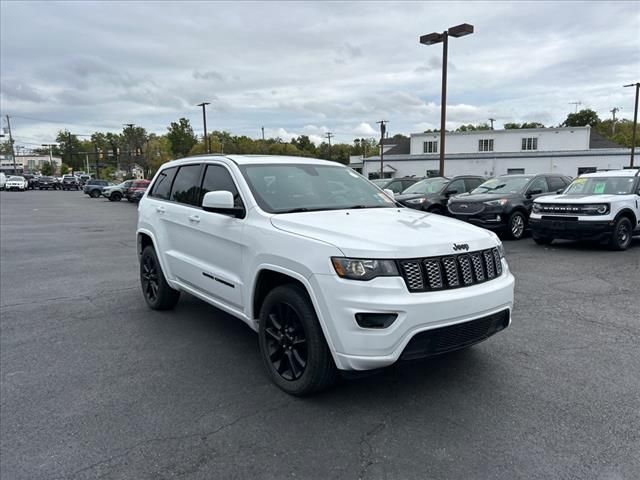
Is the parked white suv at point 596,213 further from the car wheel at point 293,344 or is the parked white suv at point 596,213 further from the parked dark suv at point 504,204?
the car wheel at point 293,344

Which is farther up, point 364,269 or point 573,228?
point 364,269

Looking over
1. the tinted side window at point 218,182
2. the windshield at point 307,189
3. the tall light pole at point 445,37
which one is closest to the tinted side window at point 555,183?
the tall light pole at point 445,37

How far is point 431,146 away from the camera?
5669 cm

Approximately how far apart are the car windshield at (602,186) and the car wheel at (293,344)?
9484 mm

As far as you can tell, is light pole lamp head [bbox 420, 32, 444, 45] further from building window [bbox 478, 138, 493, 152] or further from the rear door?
building window [bbox 478, 138, 493, 152]

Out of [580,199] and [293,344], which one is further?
[580,199]

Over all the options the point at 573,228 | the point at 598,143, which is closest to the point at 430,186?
the point at 573,228

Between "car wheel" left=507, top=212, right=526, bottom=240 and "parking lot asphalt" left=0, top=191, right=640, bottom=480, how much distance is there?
5755 mm

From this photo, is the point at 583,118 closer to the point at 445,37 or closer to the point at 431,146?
the point at 431,146

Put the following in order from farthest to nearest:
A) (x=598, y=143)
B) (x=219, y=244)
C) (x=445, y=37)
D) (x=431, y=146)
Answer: (x=431, y=146), (x=598, y=143), (x=445, y=37), (x=219, y=244)

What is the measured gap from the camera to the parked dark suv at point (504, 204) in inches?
449

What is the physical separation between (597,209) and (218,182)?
8316 millimetres

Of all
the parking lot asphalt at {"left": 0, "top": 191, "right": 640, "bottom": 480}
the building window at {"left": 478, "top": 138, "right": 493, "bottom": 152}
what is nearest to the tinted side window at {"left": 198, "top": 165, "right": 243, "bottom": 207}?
the parking lot asphalt at {"left": 0, "top": 191, "right": 640, "bottom": 480}

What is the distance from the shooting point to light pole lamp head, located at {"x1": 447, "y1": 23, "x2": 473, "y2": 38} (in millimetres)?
15491
